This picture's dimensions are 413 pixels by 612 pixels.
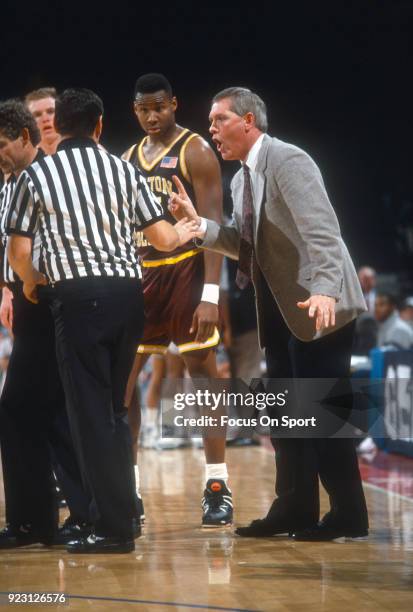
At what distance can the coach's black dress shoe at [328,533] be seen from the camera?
10.2ft

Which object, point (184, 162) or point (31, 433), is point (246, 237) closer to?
point (184, 162)

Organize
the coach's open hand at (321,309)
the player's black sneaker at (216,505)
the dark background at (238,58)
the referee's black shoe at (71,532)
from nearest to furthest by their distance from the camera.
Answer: the coach's open hand at (321,309) → the referee's black shoe at (71,532) → the player's black sneaker at (216,505) → the dark background at (238,58)

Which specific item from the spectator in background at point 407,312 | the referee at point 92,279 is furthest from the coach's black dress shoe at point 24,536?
the spectator in background at point 407,312

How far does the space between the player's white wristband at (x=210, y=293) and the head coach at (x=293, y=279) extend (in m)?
0.29

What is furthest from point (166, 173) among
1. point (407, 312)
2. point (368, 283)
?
point (368, 283)

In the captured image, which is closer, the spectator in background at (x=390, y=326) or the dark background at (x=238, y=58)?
the spectator in background at (x=390, y=326)

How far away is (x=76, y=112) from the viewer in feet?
10.0

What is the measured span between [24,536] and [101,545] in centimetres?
35

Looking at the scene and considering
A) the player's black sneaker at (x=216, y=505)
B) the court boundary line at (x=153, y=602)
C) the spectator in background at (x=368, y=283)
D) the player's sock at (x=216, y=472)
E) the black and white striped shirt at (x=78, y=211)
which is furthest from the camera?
the spectator in background at (x=368, y=283)

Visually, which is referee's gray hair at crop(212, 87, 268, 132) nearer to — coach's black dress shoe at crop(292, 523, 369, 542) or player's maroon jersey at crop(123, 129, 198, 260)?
player's maroon jersey at crop(123, 129, 198, 260)

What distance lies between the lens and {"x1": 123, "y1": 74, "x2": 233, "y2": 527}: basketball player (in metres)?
3.70

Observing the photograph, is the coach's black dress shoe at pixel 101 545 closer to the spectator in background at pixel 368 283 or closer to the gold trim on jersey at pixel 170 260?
the gold trim on jersey at pixel 170 260

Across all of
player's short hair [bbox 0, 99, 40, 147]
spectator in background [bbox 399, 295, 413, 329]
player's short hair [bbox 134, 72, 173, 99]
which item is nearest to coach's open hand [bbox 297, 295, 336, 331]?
player's short hair [bbox 0, 99, 40, 147]

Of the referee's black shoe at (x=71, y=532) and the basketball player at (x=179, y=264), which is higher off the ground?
the basketball player at (x=179, y=264)
